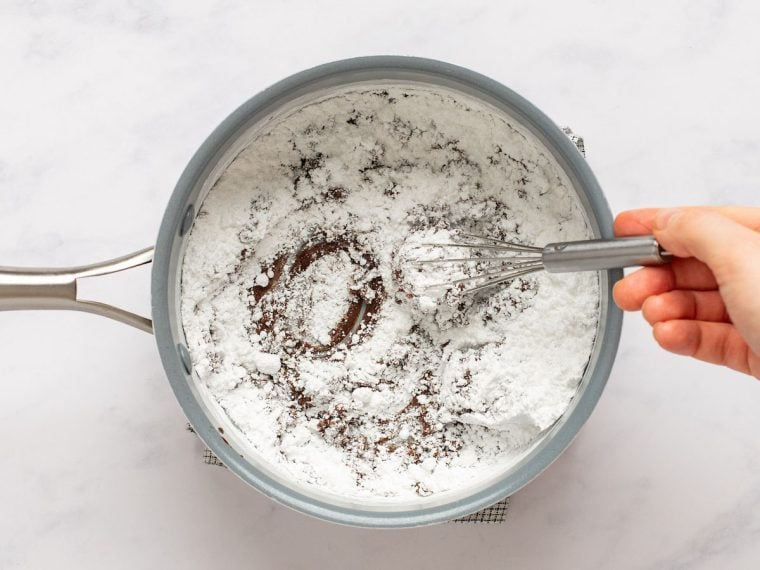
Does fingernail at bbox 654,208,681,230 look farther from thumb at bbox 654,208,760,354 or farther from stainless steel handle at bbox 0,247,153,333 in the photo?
stainless steel handle at bbox 0,247,153,333

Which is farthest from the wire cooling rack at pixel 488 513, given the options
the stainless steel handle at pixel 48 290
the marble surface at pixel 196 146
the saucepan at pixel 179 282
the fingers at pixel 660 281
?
the fingers at pixel 660 281

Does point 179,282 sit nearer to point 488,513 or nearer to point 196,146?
point 196,146

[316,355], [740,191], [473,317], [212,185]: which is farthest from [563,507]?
[212,185]

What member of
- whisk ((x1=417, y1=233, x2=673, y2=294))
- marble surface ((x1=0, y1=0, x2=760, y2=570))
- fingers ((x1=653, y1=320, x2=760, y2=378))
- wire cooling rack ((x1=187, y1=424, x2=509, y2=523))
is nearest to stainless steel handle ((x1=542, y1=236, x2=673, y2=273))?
whisk ((x1=417, y1=233, x2=673, y2=294))

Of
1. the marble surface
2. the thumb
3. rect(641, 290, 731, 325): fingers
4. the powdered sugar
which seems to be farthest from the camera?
the marble surface

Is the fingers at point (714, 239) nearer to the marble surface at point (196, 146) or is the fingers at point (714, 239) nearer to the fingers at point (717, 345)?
the fingers at point (717, 345)

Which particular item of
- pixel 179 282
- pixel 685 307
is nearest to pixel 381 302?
pixel 179 282

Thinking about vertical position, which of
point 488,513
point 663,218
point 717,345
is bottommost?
point 488,513
